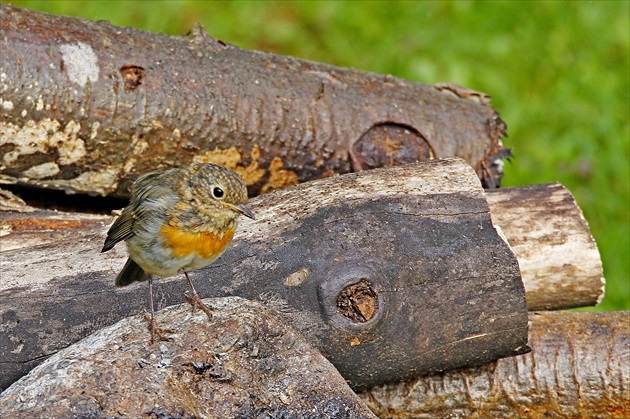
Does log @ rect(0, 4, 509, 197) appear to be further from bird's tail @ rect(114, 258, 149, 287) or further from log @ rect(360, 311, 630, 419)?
log @ rect(360, 311, 630, 419)

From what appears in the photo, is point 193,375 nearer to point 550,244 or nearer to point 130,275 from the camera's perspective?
point 130,275

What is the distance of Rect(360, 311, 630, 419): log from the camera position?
3.98m

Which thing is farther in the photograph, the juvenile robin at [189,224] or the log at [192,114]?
the log at [192,114]

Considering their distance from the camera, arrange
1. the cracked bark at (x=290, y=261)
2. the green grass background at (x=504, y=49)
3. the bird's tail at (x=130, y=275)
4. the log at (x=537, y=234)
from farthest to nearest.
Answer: the green grass background at (x=504, y=49) → the log at (x=537, y=234) → the bird's tail at (x=130, y=275) → the cracked bark at (x=290, y=261)

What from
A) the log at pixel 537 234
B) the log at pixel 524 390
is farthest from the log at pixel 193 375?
the log at pixel 537 234

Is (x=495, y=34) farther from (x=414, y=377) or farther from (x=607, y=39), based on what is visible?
(x=414, y=377)

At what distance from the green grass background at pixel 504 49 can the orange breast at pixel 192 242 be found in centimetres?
403

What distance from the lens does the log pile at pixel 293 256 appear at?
311cm

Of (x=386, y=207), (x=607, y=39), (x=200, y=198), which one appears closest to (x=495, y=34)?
(x=607, y=39)

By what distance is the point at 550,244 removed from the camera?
4.23 meters

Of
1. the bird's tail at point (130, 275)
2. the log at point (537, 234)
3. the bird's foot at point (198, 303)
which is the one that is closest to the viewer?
the bird's foot at point (198, 303)

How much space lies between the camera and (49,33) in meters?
4.39

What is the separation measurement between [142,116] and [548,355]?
236cm

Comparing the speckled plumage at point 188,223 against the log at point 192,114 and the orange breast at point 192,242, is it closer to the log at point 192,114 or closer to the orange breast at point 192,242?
the orange breast at point 192,242
